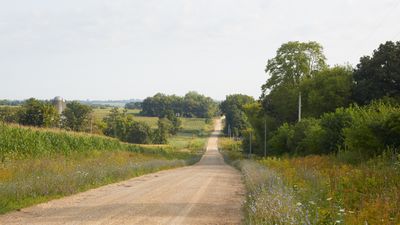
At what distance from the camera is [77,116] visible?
324 ft

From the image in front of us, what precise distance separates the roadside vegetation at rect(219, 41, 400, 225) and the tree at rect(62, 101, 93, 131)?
34.7 metres

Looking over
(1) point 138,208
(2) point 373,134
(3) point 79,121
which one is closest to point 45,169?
(1) point 138,208

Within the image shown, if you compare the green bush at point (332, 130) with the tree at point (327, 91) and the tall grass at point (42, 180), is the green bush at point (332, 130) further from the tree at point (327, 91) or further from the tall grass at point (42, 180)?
the tall grass at point (42, 180)

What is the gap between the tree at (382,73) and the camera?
46.8m

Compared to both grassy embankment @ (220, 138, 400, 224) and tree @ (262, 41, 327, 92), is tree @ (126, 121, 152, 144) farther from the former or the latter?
grassy embankment @ (220, 138, 400, 224)

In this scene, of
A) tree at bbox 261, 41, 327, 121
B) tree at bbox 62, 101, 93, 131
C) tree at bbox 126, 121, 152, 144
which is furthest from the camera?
tree at bbox 126, 121, 152, 144

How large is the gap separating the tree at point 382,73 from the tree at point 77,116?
191 feet

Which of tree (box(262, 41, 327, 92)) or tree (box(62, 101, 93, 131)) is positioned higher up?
tree (box(262, 41, 327, 92))

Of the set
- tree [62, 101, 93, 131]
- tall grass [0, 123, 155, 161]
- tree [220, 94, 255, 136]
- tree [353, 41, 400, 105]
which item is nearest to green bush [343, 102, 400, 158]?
tall grass [0, 123, 155, 161]

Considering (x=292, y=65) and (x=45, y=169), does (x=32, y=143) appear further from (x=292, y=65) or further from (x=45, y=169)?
(x=292, y=65)

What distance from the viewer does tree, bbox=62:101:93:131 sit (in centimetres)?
9281

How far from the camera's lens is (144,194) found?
→ 61.2ft

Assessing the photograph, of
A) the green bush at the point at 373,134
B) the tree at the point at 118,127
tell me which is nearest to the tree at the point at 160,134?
the tree at the point at 118,127

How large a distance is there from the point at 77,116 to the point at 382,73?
2695 inches
